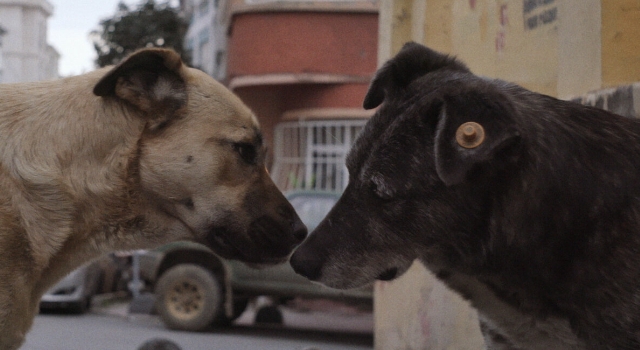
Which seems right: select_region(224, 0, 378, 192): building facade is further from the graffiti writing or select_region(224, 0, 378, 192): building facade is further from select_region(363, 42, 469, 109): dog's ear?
select_region(363, 42, 469, 109): dog's ear

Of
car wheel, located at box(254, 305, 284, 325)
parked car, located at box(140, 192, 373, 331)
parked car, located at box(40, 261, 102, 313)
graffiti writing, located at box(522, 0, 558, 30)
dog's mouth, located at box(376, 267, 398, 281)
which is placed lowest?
car wheel, located at box(254, 305, 284, 325)

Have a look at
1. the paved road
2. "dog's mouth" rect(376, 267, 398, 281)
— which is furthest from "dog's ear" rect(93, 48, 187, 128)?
the paved road

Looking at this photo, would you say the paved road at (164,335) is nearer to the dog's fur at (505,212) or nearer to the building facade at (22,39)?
the dog's fur at (505,212)

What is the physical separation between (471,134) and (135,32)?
20.6 meters

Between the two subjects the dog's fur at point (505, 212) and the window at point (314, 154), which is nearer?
the dog's fur at point (505, 212)

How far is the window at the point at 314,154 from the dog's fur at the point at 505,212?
13.8 m

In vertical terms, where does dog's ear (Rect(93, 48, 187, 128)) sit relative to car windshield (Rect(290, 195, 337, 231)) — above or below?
above

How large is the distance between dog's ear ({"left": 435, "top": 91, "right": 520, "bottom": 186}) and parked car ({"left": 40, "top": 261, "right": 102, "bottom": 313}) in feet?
33.8

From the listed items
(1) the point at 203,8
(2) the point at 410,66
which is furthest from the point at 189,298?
(1) the point at 203,8

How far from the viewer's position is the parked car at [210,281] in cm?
941

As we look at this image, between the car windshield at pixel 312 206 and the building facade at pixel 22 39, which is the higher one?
the building facade at pixel 22 39

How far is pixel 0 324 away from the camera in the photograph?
299 centimetres

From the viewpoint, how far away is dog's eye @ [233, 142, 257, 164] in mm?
3547

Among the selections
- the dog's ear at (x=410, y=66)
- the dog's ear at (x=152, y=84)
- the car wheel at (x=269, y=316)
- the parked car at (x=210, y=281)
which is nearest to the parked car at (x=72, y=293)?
the parked car at (x=210, y=281)
